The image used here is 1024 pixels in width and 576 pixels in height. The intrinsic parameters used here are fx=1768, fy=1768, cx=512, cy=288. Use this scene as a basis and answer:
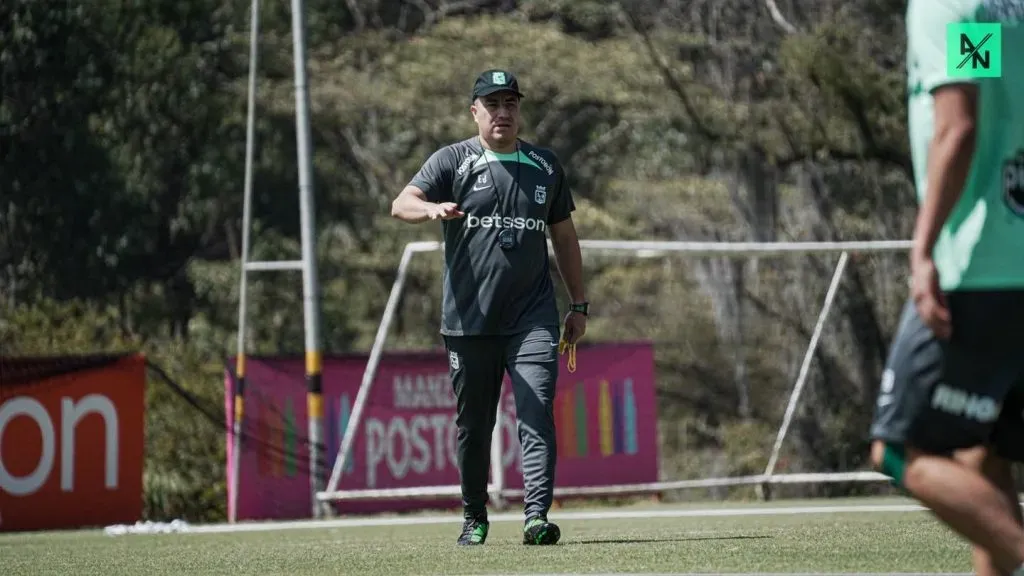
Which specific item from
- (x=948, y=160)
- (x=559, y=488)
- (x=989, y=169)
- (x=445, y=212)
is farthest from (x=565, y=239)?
(x=559, y=488)

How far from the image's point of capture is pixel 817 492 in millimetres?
17406

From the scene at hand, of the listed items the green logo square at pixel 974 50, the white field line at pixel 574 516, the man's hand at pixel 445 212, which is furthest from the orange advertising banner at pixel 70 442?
the green logo square at pixel 974 50

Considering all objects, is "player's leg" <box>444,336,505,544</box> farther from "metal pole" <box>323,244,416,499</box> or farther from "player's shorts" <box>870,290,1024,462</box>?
"metal pole" <box>323,244,416,499</box>

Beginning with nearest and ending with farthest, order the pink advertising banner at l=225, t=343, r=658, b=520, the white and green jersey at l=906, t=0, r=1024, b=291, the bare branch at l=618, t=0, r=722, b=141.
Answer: the white and green jersey at l=906, t=0, r=1024, b=291 → the pink advertising banner at l=225, t=343, r=658, b=520 → the bare branch at l=618, t=0, r=722, b=141

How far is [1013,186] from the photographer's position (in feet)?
14.0

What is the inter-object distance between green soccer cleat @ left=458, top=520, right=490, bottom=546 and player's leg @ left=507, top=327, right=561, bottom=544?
0.30 metres

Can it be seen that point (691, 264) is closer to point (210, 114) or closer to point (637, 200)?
point (637, 200)

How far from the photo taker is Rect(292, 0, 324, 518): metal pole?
1449 centimetres

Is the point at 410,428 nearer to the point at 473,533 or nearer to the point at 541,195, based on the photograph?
the point at 473,533

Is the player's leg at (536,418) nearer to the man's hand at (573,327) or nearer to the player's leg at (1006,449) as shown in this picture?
the man's hand at (573,327)

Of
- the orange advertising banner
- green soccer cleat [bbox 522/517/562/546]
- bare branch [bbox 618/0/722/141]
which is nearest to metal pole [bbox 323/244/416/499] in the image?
the orange advertising banner

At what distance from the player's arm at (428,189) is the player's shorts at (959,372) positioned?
146 inches

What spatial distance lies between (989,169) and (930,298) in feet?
1.27

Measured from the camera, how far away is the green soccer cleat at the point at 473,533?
26.6ft
